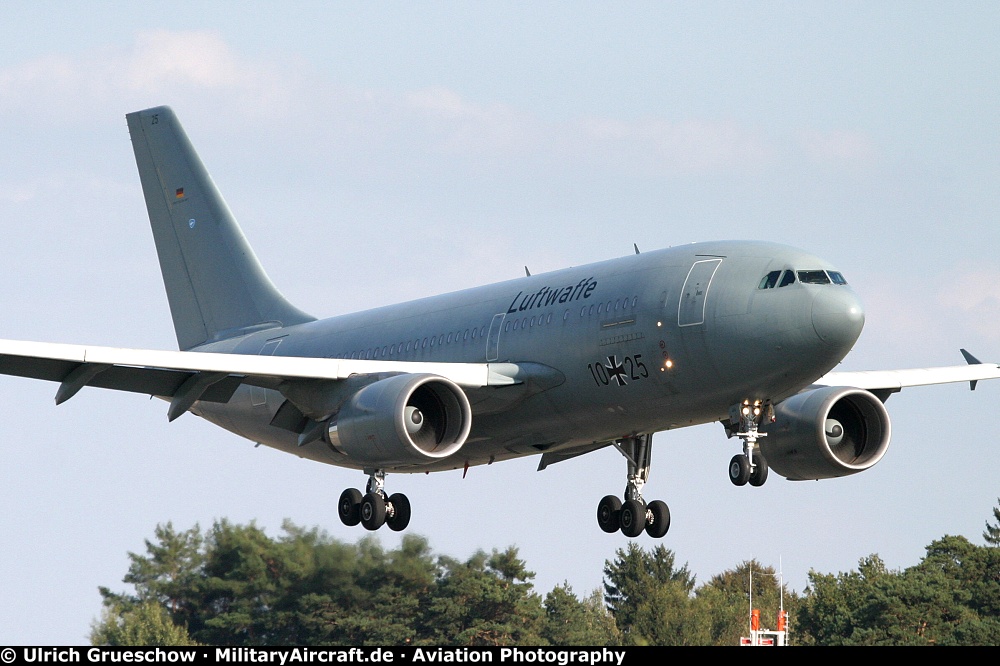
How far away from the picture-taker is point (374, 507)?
123 feet

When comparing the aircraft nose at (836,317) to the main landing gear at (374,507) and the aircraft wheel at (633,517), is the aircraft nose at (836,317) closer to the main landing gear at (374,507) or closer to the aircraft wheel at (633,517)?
the aircraft wheel at (633,517)

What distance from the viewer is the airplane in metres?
32.2

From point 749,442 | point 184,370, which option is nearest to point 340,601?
point 184,370

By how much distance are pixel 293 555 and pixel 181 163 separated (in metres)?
12.1

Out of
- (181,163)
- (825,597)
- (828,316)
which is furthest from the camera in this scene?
(825,597)

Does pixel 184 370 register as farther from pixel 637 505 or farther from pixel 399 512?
pixel 637 505

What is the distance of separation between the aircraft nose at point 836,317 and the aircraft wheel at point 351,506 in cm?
1155

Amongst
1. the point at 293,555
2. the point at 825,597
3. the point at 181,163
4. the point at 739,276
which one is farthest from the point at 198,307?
the point at 825,597

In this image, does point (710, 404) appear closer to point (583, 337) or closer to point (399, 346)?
point (583, 337)

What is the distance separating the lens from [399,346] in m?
38.9

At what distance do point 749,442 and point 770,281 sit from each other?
10.3 ft

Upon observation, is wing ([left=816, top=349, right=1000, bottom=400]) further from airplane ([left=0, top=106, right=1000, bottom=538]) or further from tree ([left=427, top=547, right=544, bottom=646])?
tree ([left=427, top=547, right=544, bottom=646])

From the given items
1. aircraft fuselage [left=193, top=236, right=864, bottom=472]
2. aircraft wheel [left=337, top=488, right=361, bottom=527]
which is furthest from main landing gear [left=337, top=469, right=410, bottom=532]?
aircraft fuselage [left=193, top=236, right=864, bottom=472]

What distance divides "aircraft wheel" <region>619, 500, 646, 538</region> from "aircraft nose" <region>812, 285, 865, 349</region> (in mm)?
7399
